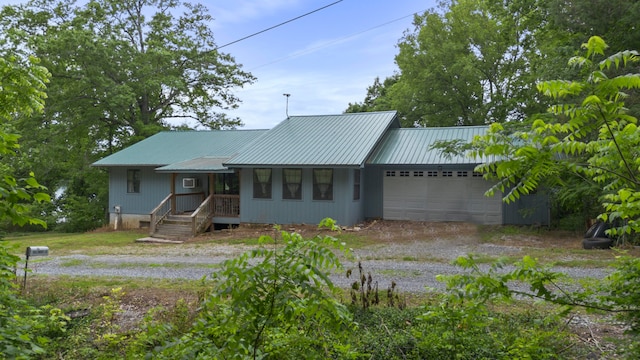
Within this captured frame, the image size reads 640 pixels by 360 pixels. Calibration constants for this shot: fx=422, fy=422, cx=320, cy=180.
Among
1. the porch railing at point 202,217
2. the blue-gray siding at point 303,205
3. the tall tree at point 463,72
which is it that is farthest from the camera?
the tall tree at point 463,72

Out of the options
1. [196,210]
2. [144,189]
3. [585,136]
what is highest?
[585,136]

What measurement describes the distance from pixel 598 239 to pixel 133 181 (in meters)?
18.7

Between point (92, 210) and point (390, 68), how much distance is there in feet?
75.4

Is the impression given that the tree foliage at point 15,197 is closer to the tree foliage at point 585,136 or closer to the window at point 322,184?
the tree foliage at point 585,136

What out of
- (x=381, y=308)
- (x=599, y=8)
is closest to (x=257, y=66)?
(x=599, y=8)

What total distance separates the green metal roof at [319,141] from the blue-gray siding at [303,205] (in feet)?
2.14

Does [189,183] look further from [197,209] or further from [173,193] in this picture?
[197,209]

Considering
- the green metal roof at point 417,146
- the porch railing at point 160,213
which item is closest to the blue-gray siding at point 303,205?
the green metal roof at point 417,146

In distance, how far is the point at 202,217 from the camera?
669 inches

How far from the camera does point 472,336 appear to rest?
430 cm

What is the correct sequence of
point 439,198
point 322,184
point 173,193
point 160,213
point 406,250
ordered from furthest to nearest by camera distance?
1. point 160,213
2. point 173,193
3. point 439,198
4. point 322,184
5. point 406,250

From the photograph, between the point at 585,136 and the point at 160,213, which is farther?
the point at 160,213

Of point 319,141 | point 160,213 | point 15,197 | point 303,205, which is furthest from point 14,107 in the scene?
point 160,213

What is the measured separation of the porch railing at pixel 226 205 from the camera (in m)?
17.7
